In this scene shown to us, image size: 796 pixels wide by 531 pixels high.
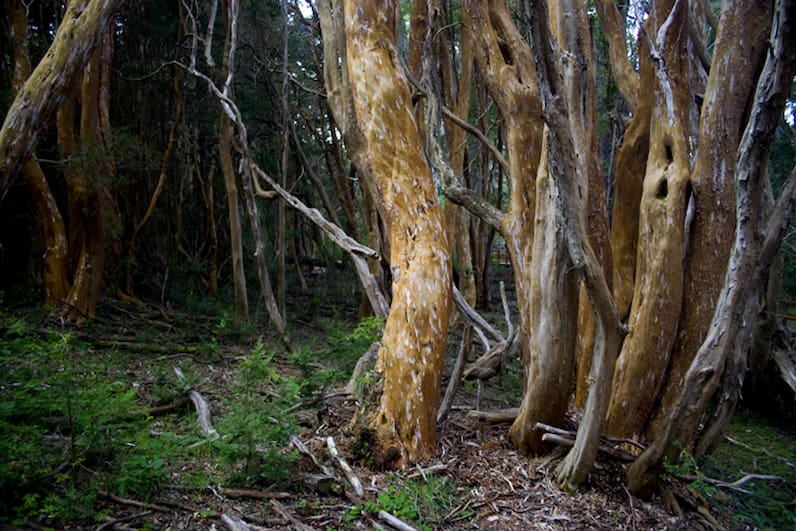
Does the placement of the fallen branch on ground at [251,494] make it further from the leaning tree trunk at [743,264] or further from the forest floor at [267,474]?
the leaning tree trunk at [743,264]

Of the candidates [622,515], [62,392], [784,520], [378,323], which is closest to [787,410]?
[784,520]

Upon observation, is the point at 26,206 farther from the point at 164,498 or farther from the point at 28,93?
the point at 164,498

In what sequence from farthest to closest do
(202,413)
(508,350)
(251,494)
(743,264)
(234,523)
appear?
(508,350) → (202,413) → (743,264) → (251,494) → (234,523)

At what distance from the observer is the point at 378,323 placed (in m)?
5.08

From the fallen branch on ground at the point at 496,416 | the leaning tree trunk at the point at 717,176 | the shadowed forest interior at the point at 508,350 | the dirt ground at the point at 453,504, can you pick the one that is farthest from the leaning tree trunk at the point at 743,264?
the fallen branch on ground at the point at 496,416

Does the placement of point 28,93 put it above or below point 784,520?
above

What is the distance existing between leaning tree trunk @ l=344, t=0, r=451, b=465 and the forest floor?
0.30 metres

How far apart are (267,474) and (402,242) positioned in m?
1.90

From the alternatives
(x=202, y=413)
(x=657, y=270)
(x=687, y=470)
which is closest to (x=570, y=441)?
(x=687, y=470)

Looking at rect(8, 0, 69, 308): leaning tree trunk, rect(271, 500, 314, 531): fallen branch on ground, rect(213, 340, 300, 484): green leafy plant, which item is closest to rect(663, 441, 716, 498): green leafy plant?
rect(271, 500, 314, 531): fallen branch on ground

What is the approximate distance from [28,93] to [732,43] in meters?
5.82

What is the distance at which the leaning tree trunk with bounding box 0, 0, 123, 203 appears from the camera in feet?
15.1

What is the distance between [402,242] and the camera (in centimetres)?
440

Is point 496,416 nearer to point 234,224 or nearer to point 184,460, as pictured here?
point 184,460
